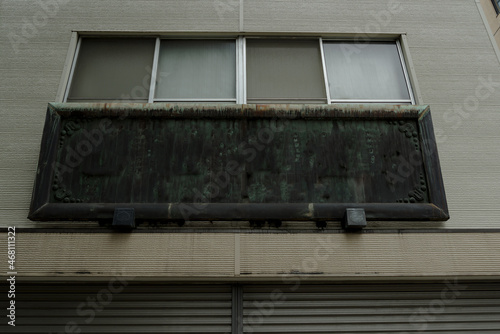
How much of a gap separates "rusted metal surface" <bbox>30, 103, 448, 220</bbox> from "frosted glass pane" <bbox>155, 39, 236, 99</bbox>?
1.85 ft

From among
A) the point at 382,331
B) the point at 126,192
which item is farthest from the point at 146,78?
the point at 382,331

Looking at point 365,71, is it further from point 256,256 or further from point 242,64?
point 256,256

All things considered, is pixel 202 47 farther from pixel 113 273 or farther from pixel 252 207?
pixel 113 273

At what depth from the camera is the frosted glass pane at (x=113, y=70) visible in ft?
15.4

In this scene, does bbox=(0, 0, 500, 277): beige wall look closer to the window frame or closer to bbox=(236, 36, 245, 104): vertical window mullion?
the window frame

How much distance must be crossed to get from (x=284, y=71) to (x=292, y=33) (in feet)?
2.26

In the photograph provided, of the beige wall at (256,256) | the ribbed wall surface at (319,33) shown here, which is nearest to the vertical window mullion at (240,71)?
the ribbed wall surface at (319,33)

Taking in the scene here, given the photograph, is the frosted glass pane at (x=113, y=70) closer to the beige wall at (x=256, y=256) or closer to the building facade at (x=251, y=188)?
the building facade at (x=251, y=188)

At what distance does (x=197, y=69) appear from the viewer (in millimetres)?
4965

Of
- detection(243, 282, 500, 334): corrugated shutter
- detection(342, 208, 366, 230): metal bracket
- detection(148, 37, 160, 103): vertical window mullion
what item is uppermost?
detection(148, 37, 160, 103): vertical window mullion

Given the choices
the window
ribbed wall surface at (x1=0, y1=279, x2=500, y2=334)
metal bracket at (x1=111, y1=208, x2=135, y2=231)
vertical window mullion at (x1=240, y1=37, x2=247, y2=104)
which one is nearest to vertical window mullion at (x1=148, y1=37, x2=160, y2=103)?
the window

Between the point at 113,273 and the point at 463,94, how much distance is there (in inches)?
209

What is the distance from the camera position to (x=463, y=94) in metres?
4.69

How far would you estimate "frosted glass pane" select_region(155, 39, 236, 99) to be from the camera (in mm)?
4766
